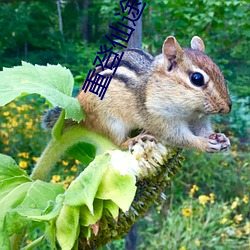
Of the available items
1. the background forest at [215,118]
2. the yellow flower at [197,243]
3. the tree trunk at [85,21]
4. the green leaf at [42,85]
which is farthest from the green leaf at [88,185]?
the tree trunk at [85,21]

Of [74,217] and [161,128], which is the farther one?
[161,128]

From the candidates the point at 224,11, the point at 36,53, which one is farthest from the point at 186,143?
the point at 36,53

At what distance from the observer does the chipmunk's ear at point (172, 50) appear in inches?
29.0

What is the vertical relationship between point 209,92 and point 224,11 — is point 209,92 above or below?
above

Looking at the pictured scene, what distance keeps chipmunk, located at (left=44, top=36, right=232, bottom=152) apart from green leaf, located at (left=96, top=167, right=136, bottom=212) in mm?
164

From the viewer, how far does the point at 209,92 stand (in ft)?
2.30

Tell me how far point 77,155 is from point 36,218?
0.19m

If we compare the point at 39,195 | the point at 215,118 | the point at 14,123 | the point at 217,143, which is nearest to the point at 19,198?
the point at 39,195

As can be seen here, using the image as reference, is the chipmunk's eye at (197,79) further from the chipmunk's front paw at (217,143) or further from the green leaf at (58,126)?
the green leaf at (58,126)

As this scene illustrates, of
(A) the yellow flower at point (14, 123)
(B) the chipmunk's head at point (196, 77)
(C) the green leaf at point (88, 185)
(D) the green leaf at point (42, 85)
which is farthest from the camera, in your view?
(A) the yellow flower at point (14, 123)

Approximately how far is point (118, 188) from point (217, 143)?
21 centimetres

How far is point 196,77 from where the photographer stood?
72cm

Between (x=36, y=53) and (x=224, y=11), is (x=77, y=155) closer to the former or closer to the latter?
(x=224, y=11)

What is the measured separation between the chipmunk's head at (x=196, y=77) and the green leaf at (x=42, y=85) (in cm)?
17
